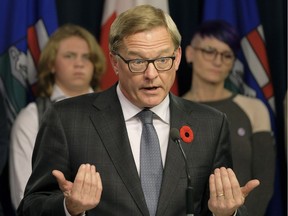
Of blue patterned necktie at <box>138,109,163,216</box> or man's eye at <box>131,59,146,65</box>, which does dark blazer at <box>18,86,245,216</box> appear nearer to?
blue patterned necktie at <box>138,109,163,216</box>

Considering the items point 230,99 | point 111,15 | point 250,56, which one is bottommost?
point 230,99

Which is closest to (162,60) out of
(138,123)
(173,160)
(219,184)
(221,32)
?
(138,123)

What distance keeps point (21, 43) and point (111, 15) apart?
69cm

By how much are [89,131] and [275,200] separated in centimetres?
259

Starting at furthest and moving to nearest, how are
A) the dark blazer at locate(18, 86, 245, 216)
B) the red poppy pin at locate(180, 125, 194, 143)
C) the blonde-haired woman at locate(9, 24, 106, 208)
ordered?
1. the blonde-haired woman at locate(9, 24, 106, 208)
2. the dark blazer at locate(18, 86, 245, 216)
3. the red poppy pin at locate(180, 125, 194, 143)

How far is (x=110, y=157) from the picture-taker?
2.92 metres

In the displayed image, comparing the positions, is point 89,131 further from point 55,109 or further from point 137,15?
point 137,15

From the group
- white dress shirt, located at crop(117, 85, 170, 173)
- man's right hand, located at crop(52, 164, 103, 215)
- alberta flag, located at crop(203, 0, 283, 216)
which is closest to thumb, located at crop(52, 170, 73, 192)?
man's right hand, located at crop(52, 164, 103, 215)

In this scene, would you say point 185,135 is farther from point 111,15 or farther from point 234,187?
point 111,15

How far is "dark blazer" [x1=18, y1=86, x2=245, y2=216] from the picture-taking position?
2.85m

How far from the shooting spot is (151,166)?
294 centimetres

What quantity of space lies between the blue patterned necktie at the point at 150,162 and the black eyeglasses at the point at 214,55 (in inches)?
73.9

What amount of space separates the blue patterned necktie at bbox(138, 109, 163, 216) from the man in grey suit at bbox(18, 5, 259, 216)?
0.03 m

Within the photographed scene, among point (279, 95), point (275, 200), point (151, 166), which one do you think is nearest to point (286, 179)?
point (275, 200)
